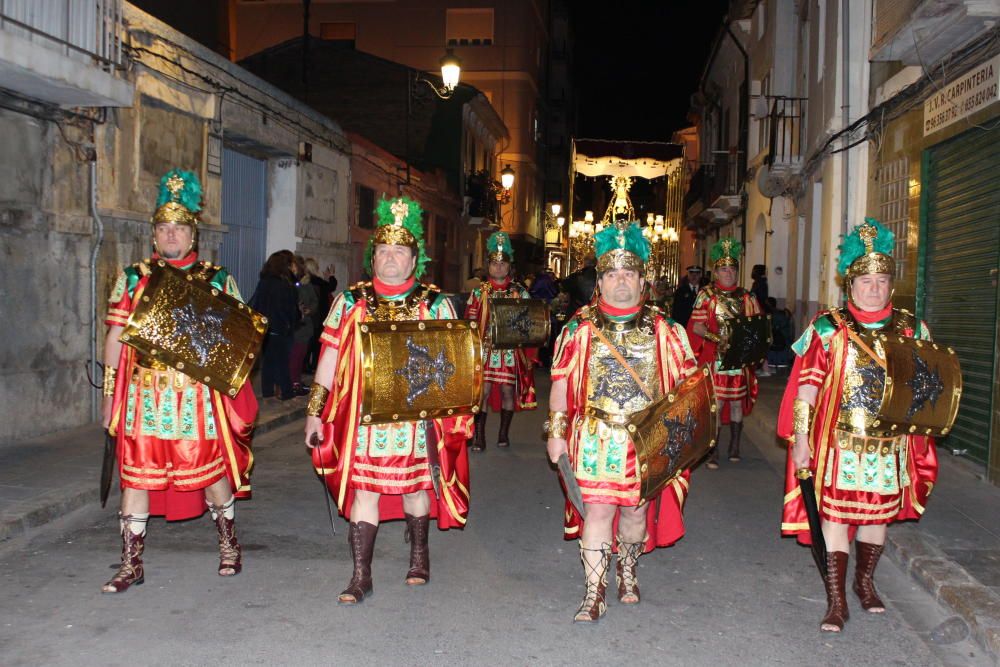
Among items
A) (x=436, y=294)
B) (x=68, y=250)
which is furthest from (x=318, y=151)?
(x=436, y=294)

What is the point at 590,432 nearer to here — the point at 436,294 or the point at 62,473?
the point at 436,294

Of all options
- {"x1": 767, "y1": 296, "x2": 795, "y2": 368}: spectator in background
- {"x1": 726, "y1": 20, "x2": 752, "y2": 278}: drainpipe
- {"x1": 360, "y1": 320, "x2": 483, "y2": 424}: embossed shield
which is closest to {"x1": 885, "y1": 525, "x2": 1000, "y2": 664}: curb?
{"x1": 360, "y1": 320, "x2": 483, "y2": 424}: embossed shield

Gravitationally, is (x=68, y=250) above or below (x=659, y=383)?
above

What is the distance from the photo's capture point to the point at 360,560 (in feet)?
16.4

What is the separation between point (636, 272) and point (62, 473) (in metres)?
5.30

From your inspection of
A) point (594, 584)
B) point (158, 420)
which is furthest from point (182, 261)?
point (594, 584)

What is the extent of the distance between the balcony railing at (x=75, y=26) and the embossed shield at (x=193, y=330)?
4.90m

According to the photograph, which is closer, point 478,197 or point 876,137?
point 876,137

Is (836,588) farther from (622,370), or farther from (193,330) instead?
(193,330)

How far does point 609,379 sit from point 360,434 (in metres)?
1.27

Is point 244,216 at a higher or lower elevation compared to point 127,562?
higher

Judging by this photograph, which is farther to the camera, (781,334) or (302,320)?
(781,334)

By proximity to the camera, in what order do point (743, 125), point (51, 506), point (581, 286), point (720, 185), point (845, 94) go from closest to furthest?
point (51, 506) → point (845, 94) → point (581, 286) → point (743, 125) → point (720, 185)

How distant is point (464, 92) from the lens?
1267 inches
